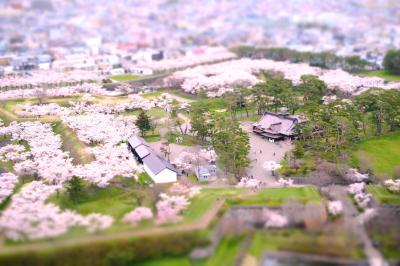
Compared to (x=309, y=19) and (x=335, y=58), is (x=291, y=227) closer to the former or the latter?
(x=335, y=58)

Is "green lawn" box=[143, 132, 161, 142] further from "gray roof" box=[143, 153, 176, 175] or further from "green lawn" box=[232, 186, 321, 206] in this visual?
"green lawn" box=[232, 186, 321, 206]

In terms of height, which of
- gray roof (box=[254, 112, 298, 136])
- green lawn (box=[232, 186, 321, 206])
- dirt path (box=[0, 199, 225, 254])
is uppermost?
gray roof (box=[254, 112, 298, 136])

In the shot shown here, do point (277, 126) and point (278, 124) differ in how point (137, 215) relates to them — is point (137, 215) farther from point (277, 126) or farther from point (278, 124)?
point (278, 124)

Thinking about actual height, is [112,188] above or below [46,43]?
below

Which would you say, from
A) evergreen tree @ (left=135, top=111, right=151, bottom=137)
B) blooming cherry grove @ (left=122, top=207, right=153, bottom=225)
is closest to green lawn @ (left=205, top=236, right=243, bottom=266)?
blooming cherry grove @ (left=122, top=207, right=153, bottom=225)

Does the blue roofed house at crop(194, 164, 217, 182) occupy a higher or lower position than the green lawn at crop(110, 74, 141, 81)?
lower

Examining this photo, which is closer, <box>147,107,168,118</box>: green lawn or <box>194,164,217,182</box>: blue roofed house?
<box>194,164,217,182</box>: blue roofed house

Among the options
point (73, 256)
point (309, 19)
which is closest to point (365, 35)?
point (309, 19)

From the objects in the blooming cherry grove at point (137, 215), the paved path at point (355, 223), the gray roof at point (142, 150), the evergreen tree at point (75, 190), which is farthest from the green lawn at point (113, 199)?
the paved path at point (355, 223)
